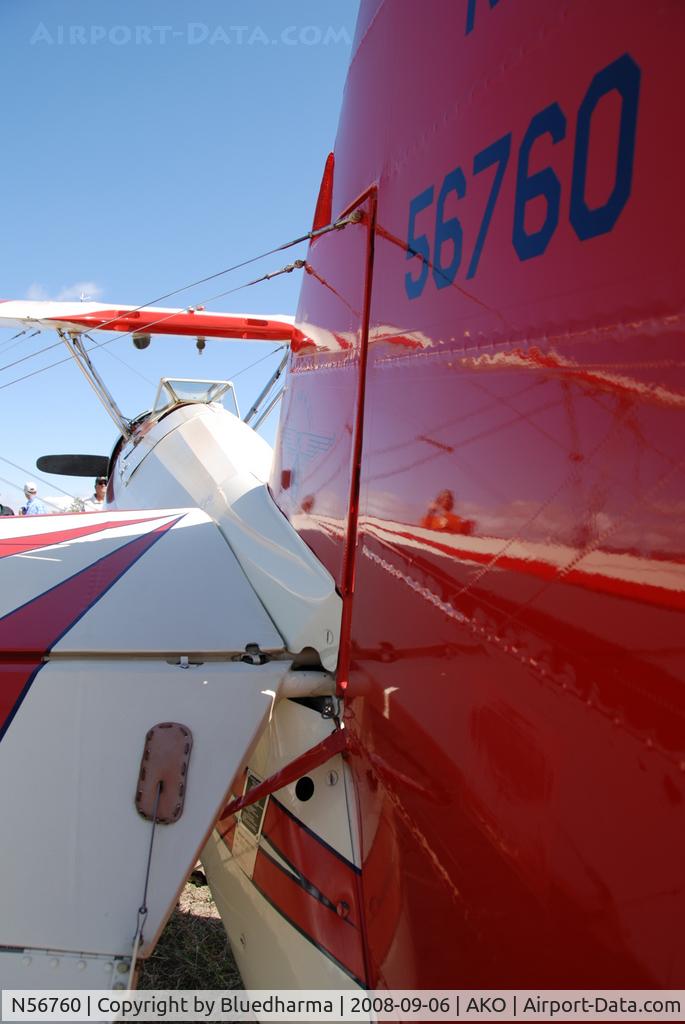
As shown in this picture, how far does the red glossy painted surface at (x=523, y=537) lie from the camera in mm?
949

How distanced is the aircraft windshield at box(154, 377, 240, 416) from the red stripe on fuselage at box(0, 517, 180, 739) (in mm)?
4729

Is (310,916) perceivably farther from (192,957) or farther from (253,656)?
(192,957)

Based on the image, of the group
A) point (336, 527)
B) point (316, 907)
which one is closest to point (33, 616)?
point (336, 527)

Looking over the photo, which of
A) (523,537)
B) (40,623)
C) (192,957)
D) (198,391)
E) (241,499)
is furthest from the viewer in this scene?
(198,391)

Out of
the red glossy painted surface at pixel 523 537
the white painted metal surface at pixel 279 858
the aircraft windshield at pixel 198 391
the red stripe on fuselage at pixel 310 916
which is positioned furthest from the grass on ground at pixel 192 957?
the aircraft windshield at pixel 198 391

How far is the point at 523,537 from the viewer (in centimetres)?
122

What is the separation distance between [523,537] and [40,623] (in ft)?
5.10

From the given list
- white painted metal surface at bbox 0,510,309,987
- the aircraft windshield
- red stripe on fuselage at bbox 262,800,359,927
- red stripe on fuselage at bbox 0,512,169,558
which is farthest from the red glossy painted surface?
the aircraft windshield

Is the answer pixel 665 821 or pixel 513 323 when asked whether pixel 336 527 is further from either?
pixel 665 821

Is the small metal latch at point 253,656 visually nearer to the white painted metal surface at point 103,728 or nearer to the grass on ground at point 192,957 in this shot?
the white painted metal surface at point 103,728

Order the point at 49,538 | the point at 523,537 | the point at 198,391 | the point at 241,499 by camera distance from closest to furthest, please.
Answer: the point at 523,537, the point at 49,538, the point at 241,499, the point at 198,391

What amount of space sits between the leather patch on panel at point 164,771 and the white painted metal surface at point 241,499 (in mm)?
459

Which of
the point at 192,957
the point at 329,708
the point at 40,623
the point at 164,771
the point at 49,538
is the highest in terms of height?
the point at 49,538

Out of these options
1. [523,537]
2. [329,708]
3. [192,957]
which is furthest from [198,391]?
[523,537]
